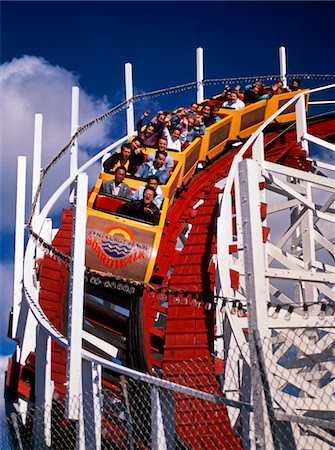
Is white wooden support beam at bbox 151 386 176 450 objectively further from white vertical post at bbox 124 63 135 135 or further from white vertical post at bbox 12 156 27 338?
white vertical post at bbox 124 63 135 135

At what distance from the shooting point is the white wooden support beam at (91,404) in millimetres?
4316

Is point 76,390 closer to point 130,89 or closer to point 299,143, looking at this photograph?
point 299,143

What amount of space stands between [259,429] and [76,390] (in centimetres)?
138

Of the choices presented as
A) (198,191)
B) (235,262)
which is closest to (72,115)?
(198,191)

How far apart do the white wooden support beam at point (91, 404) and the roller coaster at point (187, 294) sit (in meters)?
0.03

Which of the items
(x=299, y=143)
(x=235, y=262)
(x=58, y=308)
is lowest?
(x=58, y=308)

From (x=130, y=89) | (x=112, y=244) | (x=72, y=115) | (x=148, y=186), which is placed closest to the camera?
(x=112, y=244)

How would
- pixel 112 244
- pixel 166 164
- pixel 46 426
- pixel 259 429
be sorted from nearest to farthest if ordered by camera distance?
1. pixel 259 429
2. pixel 46 426
3. pixel 112 244
4. pixel 166 164

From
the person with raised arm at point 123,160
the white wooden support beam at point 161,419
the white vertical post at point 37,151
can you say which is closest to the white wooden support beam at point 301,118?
the person with raised arm at point 123,160

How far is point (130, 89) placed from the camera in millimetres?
9898

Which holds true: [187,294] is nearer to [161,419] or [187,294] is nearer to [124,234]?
[124,234]

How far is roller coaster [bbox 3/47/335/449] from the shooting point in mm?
4770

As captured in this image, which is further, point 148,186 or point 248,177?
point 148,186

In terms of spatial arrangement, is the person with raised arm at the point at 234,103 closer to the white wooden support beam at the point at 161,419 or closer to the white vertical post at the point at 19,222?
the white vertical post at the point at 19,222
